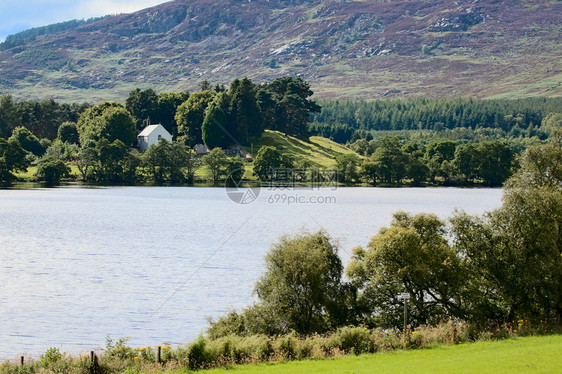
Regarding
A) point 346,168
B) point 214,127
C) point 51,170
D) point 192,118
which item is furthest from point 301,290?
point 192,118

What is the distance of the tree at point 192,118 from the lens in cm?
15388

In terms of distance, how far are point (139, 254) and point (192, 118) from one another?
10047 centimetres

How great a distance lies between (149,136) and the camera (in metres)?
151

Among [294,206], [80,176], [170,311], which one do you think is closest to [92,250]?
[170,311]

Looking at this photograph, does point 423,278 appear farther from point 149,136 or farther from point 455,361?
point 149,136

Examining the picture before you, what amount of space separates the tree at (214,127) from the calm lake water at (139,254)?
91.4 feet

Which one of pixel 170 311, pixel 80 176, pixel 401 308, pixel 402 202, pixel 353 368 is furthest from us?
pixel 80 176

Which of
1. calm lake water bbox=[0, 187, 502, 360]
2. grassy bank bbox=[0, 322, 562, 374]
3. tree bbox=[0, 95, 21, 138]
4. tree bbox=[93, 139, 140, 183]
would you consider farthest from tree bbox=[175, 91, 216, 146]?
grassy bank bbox=[0, 322, 562, 374]

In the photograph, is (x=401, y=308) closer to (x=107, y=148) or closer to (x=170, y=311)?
(x=170, y=311)

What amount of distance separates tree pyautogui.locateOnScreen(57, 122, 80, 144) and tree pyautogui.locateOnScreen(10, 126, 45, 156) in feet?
27.0

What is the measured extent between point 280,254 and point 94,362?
38.2 feet

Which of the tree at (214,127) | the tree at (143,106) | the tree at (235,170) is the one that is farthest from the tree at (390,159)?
the tree at (143,106)

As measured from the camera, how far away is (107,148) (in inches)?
5079

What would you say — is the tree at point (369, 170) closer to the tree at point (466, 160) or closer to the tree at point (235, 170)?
the tree at point (466, 160)
